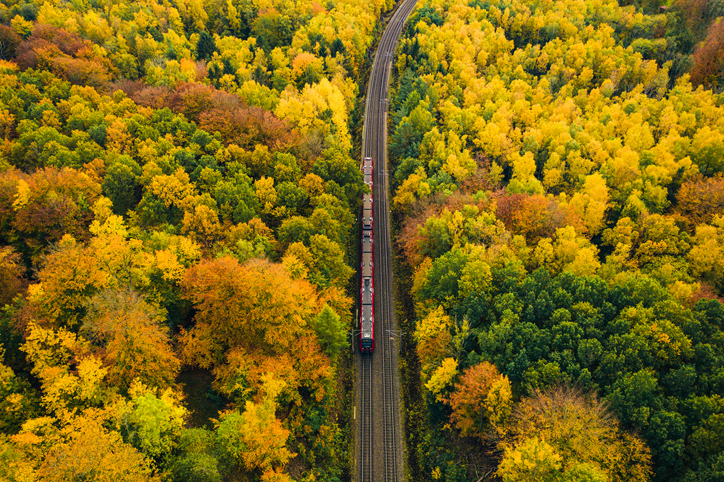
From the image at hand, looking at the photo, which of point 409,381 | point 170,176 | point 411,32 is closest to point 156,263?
point 170,176

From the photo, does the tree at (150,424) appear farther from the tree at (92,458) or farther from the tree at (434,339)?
the tree at (434,339)

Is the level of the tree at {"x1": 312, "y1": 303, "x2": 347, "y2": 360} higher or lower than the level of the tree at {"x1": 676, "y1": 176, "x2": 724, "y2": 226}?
lower

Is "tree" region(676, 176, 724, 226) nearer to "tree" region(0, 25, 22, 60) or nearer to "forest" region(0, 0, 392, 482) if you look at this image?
"forest" region(0, 0, 392, 482)

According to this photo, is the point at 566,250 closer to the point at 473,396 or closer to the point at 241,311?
the point at 473,396

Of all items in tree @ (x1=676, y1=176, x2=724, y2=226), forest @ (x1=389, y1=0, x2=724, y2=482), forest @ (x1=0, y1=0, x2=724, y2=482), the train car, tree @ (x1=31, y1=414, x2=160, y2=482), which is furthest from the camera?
tree @ (x1=676, y1=176, x2=724, y2=226)

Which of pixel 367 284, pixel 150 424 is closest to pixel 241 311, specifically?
pixel 150 424

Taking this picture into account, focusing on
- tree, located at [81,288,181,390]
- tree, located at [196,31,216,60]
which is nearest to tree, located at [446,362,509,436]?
tree, located at [81,288,181,390]

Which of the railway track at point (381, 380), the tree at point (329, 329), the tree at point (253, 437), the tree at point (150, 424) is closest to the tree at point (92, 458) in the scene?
the tree at point (150, 424)
